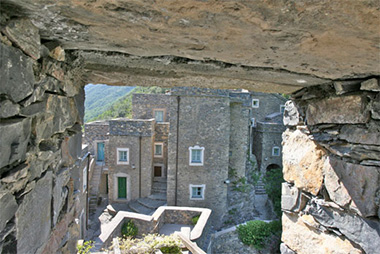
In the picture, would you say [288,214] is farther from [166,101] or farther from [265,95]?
[265,95]

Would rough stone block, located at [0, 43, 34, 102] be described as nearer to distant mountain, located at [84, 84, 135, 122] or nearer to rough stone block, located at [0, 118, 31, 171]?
rough stone block, located at [0, 118, 31, 171]

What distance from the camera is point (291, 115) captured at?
2941 mm

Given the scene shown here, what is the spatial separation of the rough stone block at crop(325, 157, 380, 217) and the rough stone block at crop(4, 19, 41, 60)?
2.40 m

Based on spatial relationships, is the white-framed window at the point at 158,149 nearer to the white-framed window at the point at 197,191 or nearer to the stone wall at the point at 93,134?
the white-framed window at the point at 197,191

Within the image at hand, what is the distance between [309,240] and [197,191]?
398 inches

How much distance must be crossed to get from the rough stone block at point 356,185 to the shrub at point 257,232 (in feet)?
31.6

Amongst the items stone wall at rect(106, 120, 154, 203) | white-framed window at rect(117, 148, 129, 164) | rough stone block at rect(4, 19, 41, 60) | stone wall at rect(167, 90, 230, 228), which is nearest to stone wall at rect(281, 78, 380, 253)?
rough stone block at rect(4, 19, 41, 60)

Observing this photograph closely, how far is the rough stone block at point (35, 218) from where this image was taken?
Result: 4.36 ft

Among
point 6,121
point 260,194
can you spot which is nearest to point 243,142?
point 260,194

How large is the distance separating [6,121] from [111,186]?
1363 centimetres

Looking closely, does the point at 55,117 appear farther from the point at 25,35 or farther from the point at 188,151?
the point at 188,151

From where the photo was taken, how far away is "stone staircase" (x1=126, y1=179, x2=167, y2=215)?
42.1ft

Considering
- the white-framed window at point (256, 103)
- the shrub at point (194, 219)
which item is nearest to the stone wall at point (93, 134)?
the shrub at point (194, 219)

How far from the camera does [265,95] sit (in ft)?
72.9
